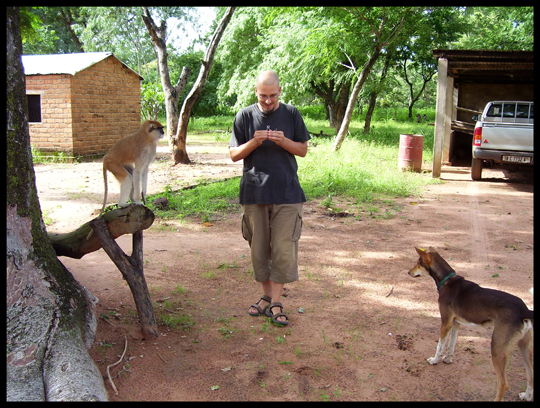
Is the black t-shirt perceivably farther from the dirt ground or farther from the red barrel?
the red barrel

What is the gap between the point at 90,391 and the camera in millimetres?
2818

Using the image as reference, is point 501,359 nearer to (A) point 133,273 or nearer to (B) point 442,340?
(B) point 442,340

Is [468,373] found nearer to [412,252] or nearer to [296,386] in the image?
[296,386]

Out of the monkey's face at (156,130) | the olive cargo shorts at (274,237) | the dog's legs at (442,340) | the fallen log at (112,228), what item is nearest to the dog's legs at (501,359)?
the dog's legs at (442,340)

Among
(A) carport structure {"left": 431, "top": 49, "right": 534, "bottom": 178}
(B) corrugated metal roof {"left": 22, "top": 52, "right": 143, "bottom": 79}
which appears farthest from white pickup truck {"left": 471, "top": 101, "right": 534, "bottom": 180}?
(B) corrugated metal roof {"left": 22, "top": 52, "right": 143, "bottom": 79}

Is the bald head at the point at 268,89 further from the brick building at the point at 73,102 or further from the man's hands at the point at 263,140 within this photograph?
the brick building at the point at 73,102

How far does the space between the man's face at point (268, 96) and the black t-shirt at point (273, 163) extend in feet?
0.17

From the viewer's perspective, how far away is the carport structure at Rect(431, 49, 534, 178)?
11.8m

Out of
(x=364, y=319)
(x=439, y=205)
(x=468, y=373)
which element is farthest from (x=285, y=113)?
(x=439, y=205)

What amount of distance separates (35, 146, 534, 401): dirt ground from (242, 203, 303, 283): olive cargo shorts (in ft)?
1.63

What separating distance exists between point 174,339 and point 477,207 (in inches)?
271

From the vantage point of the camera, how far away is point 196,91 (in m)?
13.8

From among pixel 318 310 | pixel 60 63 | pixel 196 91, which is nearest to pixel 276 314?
pixel 318 310

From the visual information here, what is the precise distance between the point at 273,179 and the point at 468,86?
15.6 metres
